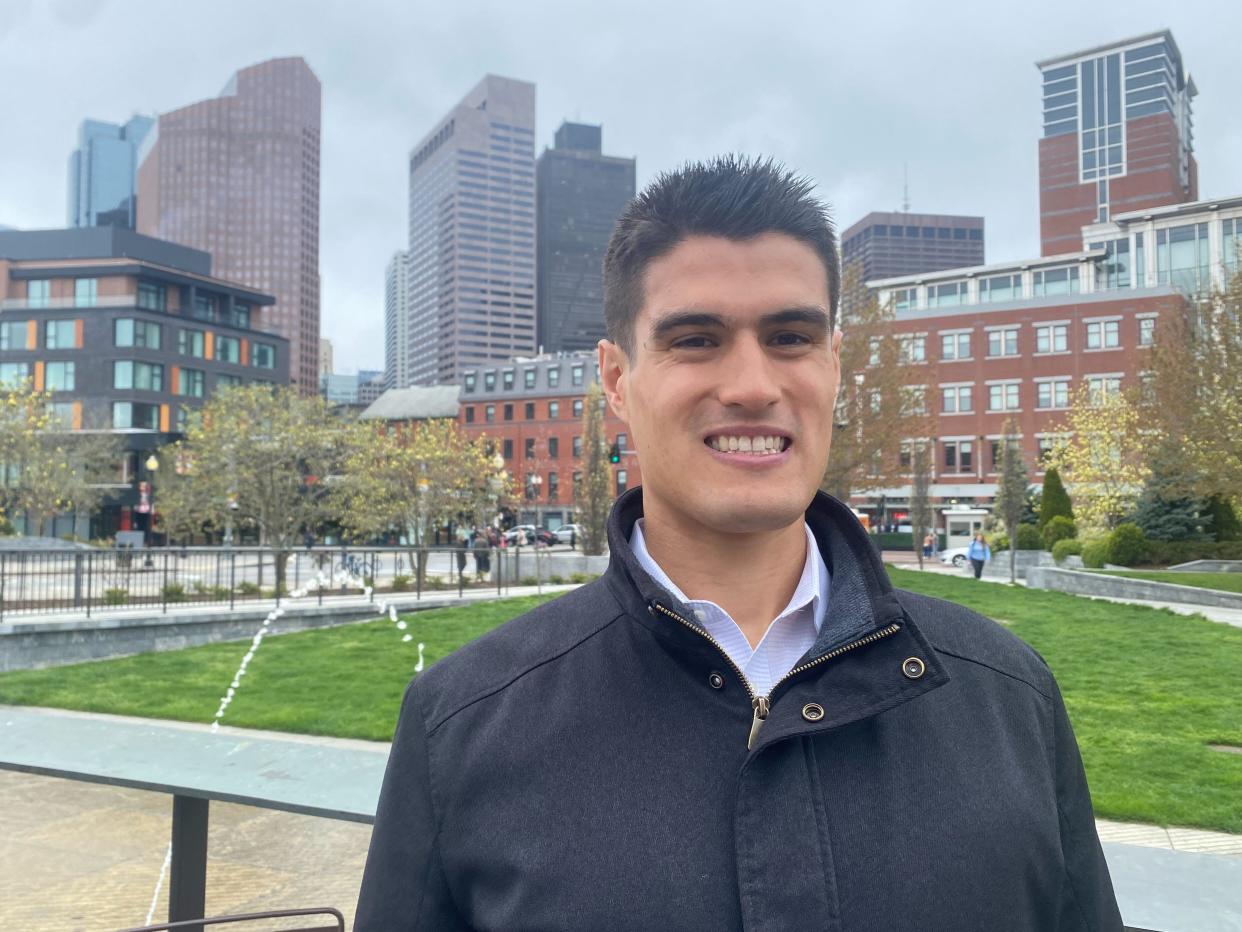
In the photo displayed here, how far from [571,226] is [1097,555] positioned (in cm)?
16067

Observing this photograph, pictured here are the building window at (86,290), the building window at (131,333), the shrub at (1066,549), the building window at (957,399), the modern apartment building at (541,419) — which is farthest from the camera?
the modern apartment building at (541,419)

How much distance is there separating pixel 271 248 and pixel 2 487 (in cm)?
14154

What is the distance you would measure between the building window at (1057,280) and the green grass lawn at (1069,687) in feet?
167

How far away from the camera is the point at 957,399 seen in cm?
5888

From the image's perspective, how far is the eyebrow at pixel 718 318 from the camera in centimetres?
171

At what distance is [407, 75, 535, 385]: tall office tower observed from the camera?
182000 millimetres

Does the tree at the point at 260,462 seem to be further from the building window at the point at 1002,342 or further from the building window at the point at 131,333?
the building window at the point at 1002,342

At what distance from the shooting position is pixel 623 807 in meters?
1.47

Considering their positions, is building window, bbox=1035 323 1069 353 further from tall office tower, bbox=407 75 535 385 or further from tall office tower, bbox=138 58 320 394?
tall office tower, bbox=138 58 320 394

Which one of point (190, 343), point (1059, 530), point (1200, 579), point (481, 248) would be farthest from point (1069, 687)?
point (481, 248)

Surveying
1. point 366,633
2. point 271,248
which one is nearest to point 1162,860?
point 366,633

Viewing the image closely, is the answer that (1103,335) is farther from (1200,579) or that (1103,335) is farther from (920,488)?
(1200,579)

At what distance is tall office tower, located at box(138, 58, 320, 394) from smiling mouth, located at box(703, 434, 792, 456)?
183 metres

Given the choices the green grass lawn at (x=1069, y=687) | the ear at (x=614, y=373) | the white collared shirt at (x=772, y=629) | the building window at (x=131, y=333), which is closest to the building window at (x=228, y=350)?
the building window at (x=131, y=333)
